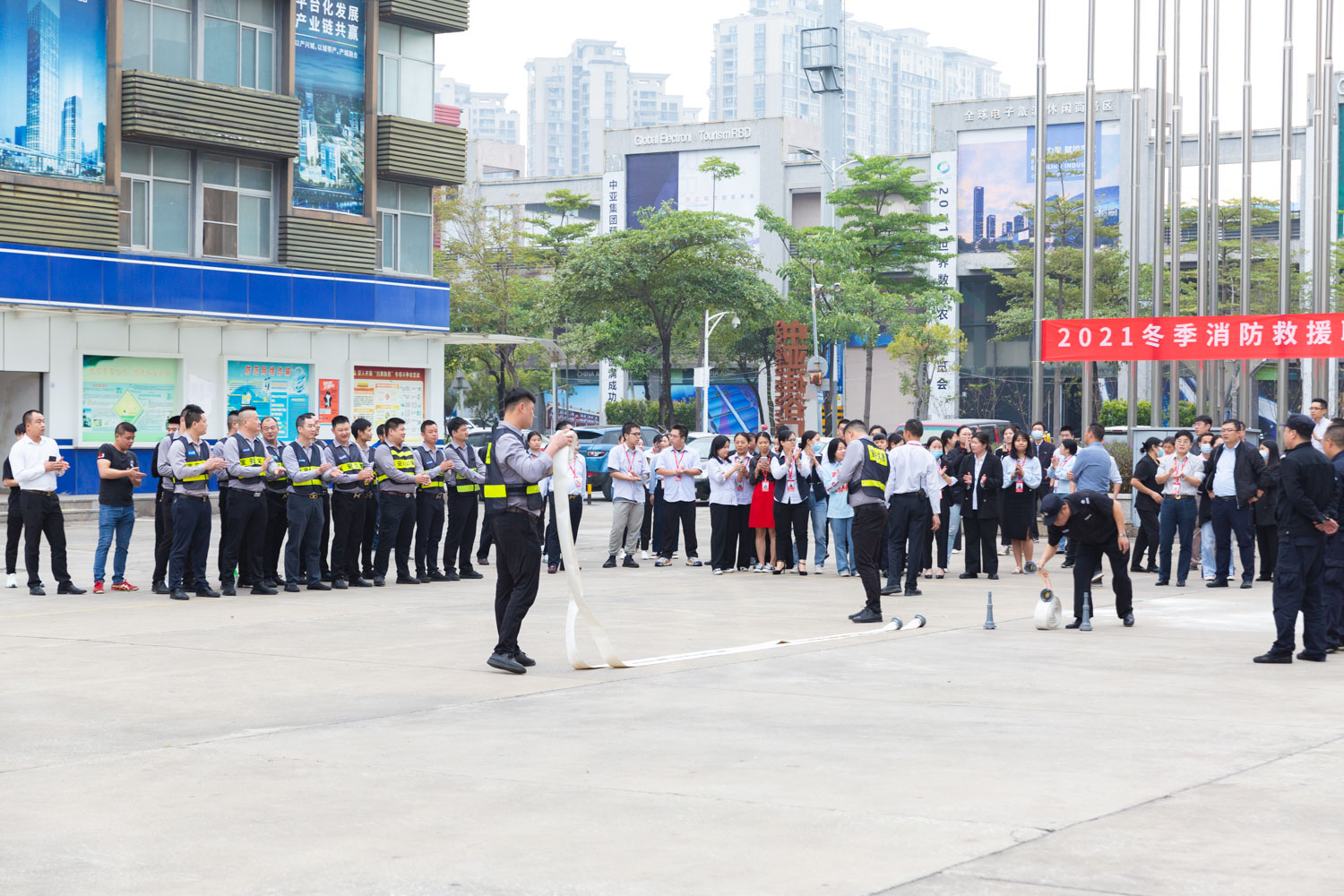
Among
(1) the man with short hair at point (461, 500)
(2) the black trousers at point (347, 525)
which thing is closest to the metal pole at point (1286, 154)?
(1) the man with short hair at point (461, 500)

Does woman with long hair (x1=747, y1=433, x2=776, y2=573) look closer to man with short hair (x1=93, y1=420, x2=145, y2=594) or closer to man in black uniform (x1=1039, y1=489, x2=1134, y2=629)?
man in black uniform (x1=1039, y1=489, x2=1134, y2=629)

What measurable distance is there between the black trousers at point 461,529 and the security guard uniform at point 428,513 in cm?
19

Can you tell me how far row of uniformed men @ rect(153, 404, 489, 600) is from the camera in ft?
50.5

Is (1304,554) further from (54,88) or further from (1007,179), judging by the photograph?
A: (1007,179)

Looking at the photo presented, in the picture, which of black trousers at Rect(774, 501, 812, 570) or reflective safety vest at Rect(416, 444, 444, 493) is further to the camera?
black trousers at Rect(774, 501, 812, 570)

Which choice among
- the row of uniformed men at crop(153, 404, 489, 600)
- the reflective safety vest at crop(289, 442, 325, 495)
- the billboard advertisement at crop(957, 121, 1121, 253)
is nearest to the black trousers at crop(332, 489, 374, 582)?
the row of uniformed men at crop(153, 404, 489, 600)

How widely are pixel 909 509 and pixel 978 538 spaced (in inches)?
95.1

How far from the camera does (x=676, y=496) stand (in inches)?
810

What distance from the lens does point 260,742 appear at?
775 centimetres

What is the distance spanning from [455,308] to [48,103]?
28.7 m

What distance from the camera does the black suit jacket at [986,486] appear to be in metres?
18.4

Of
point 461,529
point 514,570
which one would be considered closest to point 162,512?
point 461,529

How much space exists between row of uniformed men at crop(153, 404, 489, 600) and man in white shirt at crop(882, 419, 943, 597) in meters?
5.07

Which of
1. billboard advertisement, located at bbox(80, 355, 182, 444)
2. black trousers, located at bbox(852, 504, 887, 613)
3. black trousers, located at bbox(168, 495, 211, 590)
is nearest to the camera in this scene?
black trousers, located at bbox(852, 504, 887, 613)
